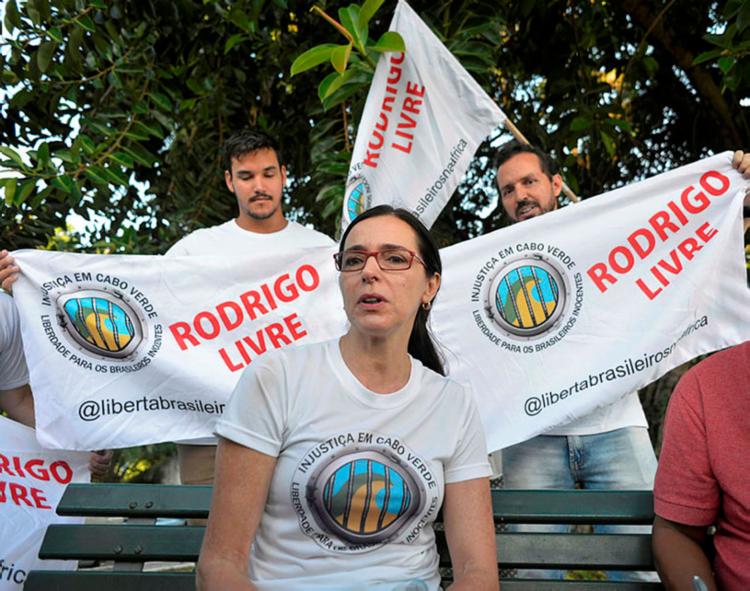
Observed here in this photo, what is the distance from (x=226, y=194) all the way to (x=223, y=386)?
247cm

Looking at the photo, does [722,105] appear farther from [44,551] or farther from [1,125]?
[44,551]

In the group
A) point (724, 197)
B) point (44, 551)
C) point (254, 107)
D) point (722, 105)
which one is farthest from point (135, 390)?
point (722, 105)

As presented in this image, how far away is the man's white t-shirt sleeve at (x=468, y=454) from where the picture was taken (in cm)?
236

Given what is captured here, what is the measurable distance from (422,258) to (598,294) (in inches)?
54.7

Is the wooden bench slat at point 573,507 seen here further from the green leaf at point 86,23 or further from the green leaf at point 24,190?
the green leaf at point 86,23

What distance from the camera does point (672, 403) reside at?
93.0 inches

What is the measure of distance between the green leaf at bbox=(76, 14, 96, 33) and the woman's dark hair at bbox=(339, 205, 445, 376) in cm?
247

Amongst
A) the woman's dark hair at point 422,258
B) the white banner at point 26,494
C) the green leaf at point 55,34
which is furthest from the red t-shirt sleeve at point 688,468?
the green leaf at point 55,34

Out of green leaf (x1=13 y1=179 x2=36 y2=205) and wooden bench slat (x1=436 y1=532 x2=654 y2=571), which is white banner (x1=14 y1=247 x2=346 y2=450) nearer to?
green leaf (x1=13 y1=179 x2=36 y2=205)

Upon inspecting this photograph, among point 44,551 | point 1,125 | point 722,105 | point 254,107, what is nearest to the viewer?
point 44,551

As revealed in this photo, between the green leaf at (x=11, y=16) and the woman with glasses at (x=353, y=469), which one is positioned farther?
the green leaf at (x=11, y=16)

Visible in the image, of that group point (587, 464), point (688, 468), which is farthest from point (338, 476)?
point (587, 464)

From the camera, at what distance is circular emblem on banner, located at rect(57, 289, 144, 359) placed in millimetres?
3688

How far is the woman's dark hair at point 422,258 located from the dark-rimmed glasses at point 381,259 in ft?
0.23
